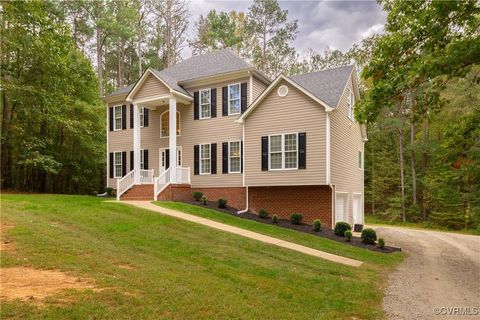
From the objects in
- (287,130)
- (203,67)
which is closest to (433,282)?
(287,130)

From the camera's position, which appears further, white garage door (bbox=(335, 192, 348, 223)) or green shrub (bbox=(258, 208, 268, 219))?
white garage door (bbox=(335, 192, 348, 223))

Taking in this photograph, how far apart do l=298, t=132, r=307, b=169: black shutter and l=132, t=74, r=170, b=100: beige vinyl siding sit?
7778 millimetres

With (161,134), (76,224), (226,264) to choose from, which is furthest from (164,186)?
(226,264)

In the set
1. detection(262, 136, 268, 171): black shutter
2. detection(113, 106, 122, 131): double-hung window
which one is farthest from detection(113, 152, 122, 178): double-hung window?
detection(262, 136, 268, 171): black shutter

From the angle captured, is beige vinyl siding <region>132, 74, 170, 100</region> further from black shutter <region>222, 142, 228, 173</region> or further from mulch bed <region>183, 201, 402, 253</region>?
mulch bed <region>183, 201, 402, 253</region>

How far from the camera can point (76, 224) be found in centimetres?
980

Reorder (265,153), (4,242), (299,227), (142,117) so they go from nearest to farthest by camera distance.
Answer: (4,242) → (299,227) → (265,153) → (142,117)

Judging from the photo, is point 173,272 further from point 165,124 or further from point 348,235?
point 165,124

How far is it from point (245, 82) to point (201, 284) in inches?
548

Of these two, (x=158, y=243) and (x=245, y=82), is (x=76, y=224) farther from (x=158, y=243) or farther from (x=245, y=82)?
(x=245, y=82)

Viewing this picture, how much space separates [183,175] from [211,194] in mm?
1929

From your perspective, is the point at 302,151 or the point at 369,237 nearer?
the point at 369,237

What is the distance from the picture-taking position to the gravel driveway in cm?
652

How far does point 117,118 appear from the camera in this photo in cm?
2297
